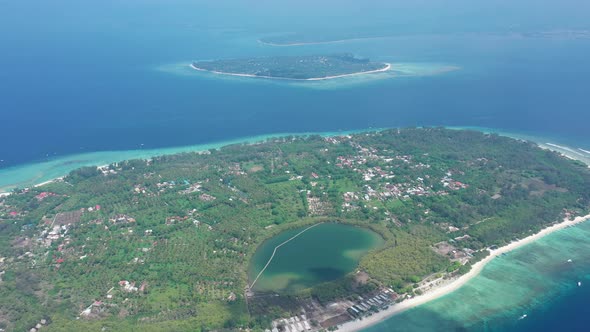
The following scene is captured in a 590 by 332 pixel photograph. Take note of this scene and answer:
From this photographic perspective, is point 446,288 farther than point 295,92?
No

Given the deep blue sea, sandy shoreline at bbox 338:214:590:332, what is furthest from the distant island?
sandy shoreline at bbox 338:214:590:332

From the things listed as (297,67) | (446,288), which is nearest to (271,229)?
(446,288)

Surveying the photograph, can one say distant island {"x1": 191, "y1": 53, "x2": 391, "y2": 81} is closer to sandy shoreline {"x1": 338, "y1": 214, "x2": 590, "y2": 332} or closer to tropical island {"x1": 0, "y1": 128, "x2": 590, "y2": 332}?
tropical island {"x1": 0, "y1": 128, "x2": 590, "y2": 332}

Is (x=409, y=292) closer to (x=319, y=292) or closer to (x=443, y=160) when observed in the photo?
(x=319, y=292)

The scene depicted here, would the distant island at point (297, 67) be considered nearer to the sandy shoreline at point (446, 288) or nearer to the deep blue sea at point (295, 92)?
the deep blue sea at point (295, 92)

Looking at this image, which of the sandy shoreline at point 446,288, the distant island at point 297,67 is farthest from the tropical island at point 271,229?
the distant island at point 297,67

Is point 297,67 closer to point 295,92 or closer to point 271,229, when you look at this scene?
point 295,92
